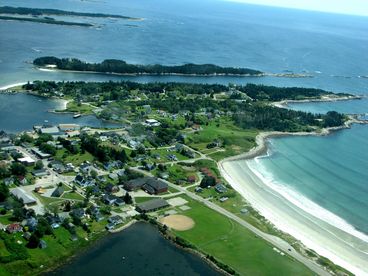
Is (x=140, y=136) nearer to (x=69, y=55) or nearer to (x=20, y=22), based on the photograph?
(x=69, y=55)

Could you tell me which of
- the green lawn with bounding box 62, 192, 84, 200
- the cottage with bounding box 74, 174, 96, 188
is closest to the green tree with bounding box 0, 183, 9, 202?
the green lawn with bounding box 62, 192, 84, 200

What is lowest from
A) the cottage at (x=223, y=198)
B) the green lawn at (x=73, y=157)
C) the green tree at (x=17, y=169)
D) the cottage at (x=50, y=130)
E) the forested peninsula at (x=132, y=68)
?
the cottage at (x=223, y=198)

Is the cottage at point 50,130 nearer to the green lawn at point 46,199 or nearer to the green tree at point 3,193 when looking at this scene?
the green lawn at point 46,199

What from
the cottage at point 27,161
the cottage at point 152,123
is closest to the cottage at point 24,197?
the cottage at point 27,161

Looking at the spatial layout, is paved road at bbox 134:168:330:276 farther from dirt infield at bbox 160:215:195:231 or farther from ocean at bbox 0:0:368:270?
ocean at bbox 0:0:368:270

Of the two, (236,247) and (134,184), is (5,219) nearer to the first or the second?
(134,184)

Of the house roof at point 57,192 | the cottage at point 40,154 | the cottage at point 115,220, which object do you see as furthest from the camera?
the cottage at point 40,154

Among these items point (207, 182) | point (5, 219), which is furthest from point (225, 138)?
point (5, 219)
